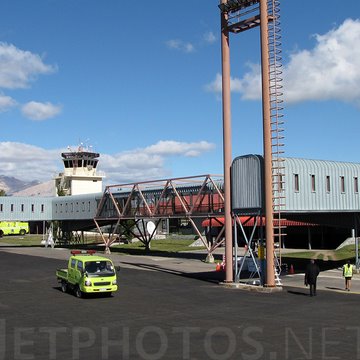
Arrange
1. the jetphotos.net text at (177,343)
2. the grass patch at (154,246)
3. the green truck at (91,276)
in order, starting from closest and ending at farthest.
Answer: the jetphotos.net text at (177,343)
the green truck at (91,276)
the grass patch at (154,246)

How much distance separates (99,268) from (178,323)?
8.60 m

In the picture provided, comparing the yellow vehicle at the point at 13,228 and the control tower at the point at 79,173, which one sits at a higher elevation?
the control tower at the point at 79,173

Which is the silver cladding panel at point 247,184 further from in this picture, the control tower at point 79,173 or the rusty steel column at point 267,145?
the control tower at point 79,173

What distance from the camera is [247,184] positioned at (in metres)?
30.2

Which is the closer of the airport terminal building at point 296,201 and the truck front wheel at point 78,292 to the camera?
the truck front wheel at point 78,292

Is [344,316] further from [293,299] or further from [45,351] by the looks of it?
[45,351]

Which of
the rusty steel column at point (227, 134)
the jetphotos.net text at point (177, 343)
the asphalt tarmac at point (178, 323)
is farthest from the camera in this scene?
the rusty steel column at point (227, 134)

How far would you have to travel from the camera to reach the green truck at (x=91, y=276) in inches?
995

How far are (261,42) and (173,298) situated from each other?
583 inches

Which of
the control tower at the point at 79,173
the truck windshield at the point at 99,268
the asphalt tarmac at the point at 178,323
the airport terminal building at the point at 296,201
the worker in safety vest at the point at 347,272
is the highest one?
the control tower at the point at 79,173

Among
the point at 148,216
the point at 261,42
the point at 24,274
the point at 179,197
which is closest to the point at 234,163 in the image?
the point at 261,42

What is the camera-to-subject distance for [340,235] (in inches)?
2576

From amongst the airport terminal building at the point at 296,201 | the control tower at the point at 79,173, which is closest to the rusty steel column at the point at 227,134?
the airport terminal building at the point at 296,201

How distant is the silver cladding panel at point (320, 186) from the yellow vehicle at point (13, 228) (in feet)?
300
